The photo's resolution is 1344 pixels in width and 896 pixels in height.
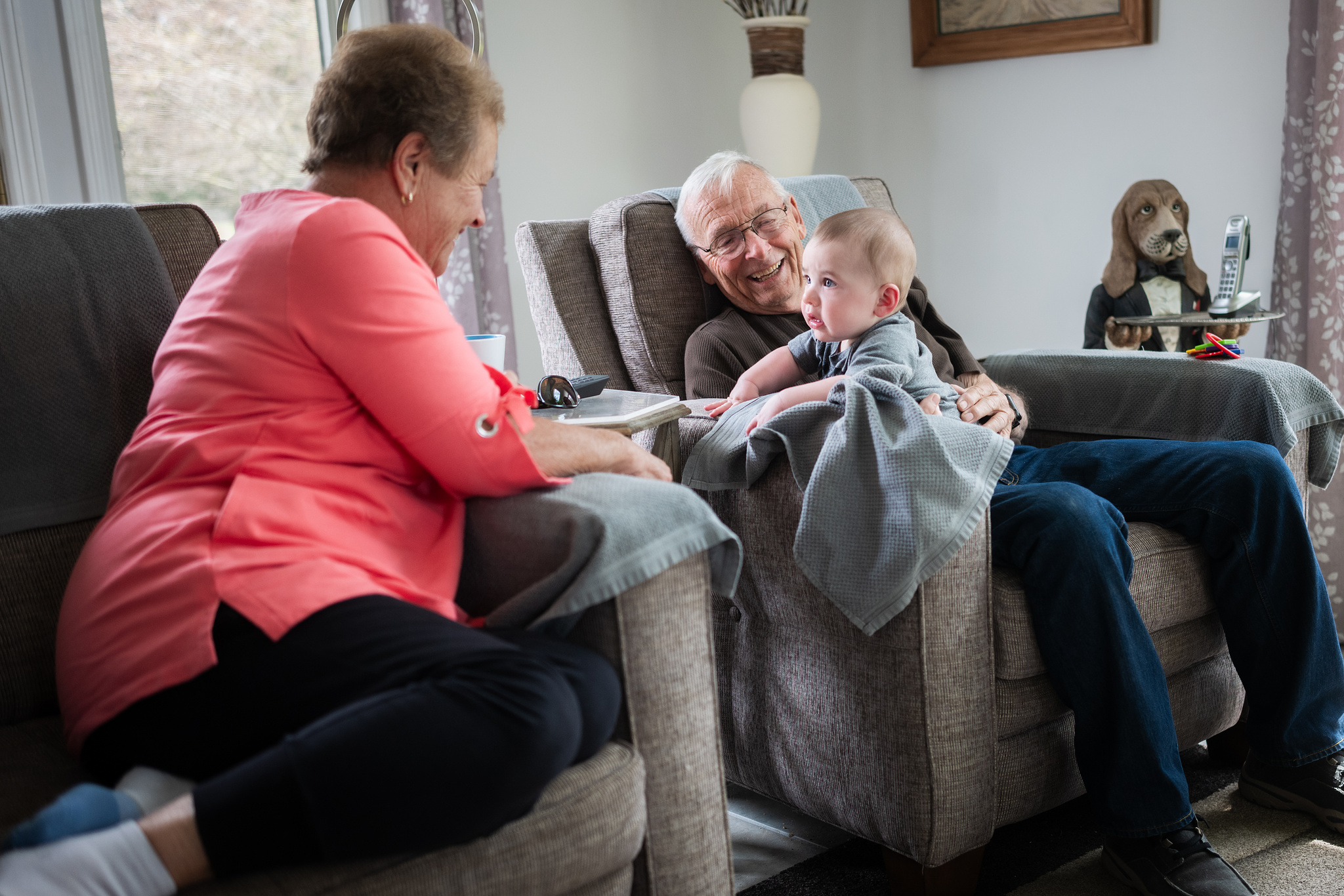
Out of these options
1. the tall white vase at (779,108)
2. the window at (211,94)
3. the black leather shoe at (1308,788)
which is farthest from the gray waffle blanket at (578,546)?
the tall white vase at (779,108)

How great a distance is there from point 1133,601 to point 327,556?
0.99m

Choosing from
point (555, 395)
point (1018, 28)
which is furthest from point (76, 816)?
point (1018, 28)

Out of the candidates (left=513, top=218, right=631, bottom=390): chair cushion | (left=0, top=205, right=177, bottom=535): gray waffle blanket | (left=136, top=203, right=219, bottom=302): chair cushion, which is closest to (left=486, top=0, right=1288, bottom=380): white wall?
(left=513, top=218, right=631, bottom=390): chair cushion

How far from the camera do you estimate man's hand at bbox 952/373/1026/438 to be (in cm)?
170

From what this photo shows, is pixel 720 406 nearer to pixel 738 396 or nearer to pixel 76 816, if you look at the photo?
pixel 738 396

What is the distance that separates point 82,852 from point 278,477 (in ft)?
1.21

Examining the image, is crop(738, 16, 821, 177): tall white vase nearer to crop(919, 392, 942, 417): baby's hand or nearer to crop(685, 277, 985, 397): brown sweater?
crop(685, 277, 985, 397): brown sweater

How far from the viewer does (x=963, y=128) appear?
3201 mm

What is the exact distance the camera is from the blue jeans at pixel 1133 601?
1.35 m

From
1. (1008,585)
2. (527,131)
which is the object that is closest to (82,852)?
(1008,585)

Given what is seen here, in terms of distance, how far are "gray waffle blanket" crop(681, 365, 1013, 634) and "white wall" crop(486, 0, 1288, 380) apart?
161 cm

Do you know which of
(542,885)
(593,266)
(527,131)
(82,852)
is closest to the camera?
(82,852)

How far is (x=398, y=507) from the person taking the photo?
44.7 inches

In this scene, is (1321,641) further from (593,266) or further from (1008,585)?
(593,266)
